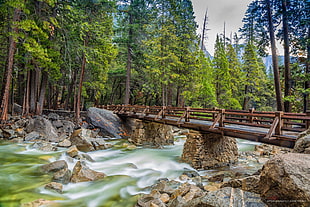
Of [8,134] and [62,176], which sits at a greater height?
[8,134]

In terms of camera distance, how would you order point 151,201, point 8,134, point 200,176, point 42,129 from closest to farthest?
point 151,201 → point 200,176 → point 8,134 → point 42,129

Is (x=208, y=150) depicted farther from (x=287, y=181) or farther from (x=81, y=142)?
(x=81, y=142)

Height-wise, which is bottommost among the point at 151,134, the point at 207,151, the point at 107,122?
the point at 151,134

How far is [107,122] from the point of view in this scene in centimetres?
1708

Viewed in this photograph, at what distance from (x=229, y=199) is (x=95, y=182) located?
532 centimetres

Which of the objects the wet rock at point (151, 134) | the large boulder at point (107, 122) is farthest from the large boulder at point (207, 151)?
the large boulder at point (107, 122)

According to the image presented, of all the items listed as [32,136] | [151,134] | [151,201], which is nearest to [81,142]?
[32,136]

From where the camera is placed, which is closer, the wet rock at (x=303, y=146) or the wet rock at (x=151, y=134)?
the wet rock at (x=303, y=146)

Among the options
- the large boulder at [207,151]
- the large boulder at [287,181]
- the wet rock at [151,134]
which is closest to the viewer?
the large boulder at [287,181]

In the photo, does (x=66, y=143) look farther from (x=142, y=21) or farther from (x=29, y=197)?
(x=142, y=21)

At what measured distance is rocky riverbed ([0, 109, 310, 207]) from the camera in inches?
119

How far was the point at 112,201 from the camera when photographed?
231 inches

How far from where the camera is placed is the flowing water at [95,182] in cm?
565

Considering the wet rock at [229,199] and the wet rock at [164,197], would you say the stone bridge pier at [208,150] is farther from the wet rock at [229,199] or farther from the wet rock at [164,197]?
the wet rock at [229,199]
